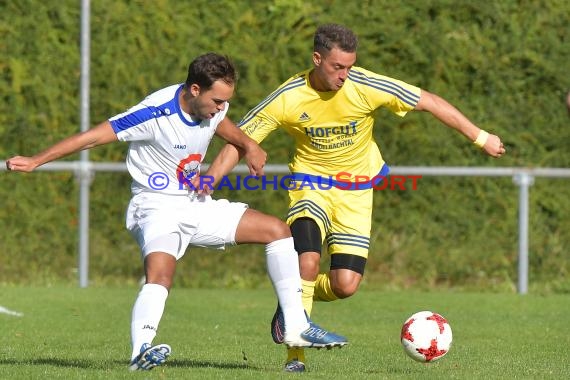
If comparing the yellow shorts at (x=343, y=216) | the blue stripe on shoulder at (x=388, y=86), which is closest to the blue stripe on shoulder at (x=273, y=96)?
the blue stripe on shoulder at (x=388, y=86)

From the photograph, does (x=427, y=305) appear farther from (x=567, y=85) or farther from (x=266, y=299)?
(x=567, y=85)

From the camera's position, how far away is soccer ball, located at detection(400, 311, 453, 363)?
7656mm

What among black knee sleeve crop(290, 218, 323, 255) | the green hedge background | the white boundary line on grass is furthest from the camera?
the green hedge background

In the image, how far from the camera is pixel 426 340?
7.66 metres

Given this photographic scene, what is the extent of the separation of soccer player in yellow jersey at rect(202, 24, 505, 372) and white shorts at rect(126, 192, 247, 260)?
3.12ft

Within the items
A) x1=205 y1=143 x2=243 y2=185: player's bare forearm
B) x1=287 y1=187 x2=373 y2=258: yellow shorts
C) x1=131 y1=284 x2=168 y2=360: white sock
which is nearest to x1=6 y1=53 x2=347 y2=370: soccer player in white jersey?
x1=131 y1=284 x2=168 y2=360: white sock

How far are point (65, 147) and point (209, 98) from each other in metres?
0.87

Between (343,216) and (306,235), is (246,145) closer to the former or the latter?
(306,235)

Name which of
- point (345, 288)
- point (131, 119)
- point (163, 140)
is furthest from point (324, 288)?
point (131, 119)

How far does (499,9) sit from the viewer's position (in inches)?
565

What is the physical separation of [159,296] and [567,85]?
8188 mm

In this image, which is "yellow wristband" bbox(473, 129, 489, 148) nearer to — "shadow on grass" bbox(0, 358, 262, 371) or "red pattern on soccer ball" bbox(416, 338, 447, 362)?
"red pattern on soccer ball" bbox(416, 338, 447, 362)

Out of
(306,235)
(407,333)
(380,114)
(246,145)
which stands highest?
(380,114)

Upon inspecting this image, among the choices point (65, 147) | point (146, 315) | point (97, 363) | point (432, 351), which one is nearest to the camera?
point (146, 315)
